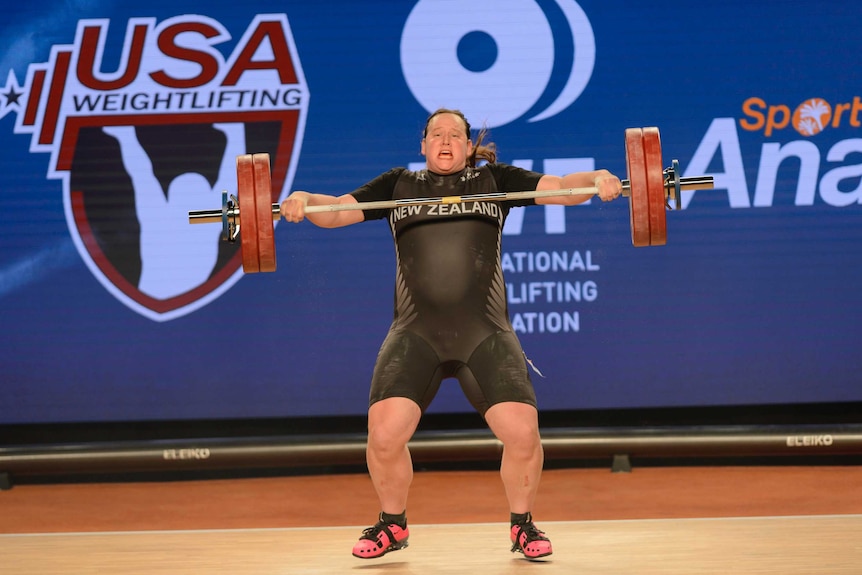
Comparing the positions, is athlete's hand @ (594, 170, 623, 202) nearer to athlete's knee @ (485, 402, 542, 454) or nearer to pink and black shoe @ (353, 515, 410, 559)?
athlete's knee @ (485, 402, 542, 454)

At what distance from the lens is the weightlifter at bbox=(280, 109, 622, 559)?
123 inches

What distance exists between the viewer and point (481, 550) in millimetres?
3281

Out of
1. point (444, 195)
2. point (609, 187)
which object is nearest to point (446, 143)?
point (444, 195)

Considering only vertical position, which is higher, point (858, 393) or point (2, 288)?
point (2, 288)

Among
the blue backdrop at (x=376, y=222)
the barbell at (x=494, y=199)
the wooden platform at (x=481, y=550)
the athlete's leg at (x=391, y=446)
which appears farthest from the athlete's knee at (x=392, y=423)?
the blue backdrop at (x=376, y=222)

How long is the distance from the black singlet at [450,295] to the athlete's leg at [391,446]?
0.04m

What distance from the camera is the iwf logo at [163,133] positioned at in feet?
17.5

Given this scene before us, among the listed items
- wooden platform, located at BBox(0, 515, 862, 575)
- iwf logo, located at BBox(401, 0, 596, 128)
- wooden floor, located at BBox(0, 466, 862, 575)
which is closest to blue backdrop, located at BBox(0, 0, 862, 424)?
iwf logo, located at BBox(401, 0, 596, 128)

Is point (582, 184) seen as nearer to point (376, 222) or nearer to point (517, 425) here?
point (517, 425)

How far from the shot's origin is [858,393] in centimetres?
523

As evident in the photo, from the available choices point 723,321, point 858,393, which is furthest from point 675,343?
point 858,393

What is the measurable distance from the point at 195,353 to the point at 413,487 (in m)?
1.35

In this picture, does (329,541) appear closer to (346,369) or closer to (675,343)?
(346,369)

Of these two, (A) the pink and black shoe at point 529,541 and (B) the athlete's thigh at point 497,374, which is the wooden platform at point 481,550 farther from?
(B) the athlete's thigh at point 497,374
